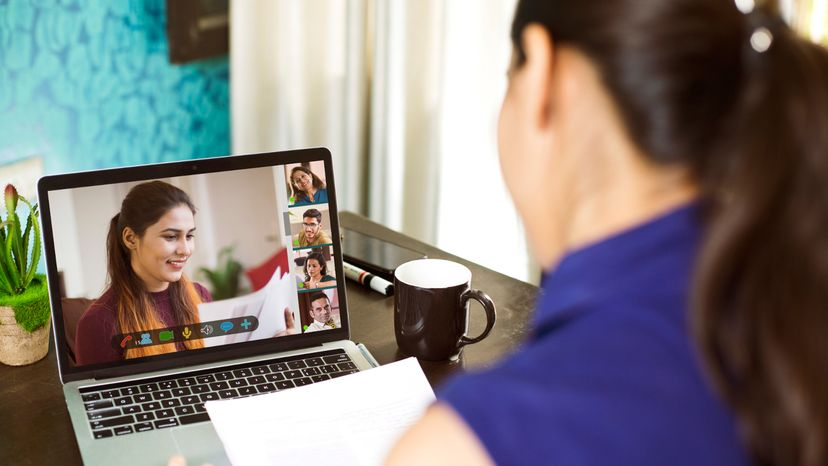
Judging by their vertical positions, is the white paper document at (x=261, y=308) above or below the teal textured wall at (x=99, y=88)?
below

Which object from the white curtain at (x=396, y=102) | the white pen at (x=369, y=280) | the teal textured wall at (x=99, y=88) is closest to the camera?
the white pen at (x=369, y=280)

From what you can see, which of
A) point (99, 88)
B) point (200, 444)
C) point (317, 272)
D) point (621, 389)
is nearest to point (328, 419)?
point (200, 444)

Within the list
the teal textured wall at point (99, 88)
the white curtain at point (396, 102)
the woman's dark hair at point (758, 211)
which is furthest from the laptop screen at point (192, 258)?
the white curtain at point (396, 102)

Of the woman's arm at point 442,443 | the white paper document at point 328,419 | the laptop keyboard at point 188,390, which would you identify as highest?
the woman's arm at point 442,443

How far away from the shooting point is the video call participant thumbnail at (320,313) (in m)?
1.14

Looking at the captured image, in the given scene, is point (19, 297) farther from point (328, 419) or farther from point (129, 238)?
point (328, 419)

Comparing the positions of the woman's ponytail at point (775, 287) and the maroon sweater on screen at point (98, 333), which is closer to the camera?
the woman's ponytail at point (775, 287)

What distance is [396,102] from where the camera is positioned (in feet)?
7.32

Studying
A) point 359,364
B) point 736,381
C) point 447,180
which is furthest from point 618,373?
point 447,180

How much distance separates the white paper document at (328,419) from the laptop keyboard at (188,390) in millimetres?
65

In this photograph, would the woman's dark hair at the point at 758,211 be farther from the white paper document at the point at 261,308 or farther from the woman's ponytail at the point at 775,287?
the white paper document at the point at 261,308

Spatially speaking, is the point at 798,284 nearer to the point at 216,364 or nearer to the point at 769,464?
the point at 769,464

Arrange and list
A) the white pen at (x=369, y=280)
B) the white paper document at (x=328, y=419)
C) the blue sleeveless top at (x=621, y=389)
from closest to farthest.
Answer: the blue sleeveless top at (x=621, y=389) < the white paper document at (x=328, y=419) < the white pen at (x=369, y=280)

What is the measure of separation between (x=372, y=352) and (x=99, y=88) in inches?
48.0
